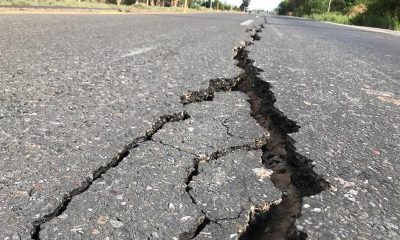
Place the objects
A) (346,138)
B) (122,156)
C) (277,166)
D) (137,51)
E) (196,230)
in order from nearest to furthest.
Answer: (196,230) → (122,156) → (277,166) → (346,138) → (137,51)

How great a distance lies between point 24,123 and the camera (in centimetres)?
173

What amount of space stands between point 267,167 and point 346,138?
0.51 m

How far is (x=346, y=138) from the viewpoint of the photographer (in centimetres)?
188

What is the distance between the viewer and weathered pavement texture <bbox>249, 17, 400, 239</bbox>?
46.3 inches

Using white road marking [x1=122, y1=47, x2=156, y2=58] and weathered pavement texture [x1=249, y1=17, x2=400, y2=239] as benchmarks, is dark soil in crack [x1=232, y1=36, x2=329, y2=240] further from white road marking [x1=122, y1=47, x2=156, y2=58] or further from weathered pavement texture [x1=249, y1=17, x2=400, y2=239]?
white road marking [x1=122, y1=47, x2=156, y2=58]

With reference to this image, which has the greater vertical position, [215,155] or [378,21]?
[378,21]

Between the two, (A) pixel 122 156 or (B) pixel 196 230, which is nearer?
(B) pixel 196 230

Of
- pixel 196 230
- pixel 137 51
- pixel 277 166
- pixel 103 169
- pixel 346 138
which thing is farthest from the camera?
pixel 137 51

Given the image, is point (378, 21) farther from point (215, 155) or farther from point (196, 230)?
point (196, 230)

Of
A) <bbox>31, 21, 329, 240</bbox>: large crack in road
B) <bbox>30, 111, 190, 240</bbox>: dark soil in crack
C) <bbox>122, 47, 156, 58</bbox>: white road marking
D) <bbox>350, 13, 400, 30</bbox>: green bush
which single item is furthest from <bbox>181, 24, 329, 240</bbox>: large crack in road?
<bbox>350, 13, 400, 30</bbox>: green bush

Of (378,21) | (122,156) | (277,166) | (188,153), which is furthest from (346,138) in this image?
(378,21)

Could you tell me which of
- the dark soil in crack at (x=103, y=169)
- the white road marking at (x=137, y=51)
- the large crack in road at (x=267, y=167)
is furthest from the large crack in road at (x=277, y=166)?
the white road marking at (x=137, y=51)

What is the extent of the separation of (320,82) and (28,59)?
2270 mm

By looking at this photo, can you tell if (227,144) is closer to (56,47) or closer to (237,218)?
(237,218)
